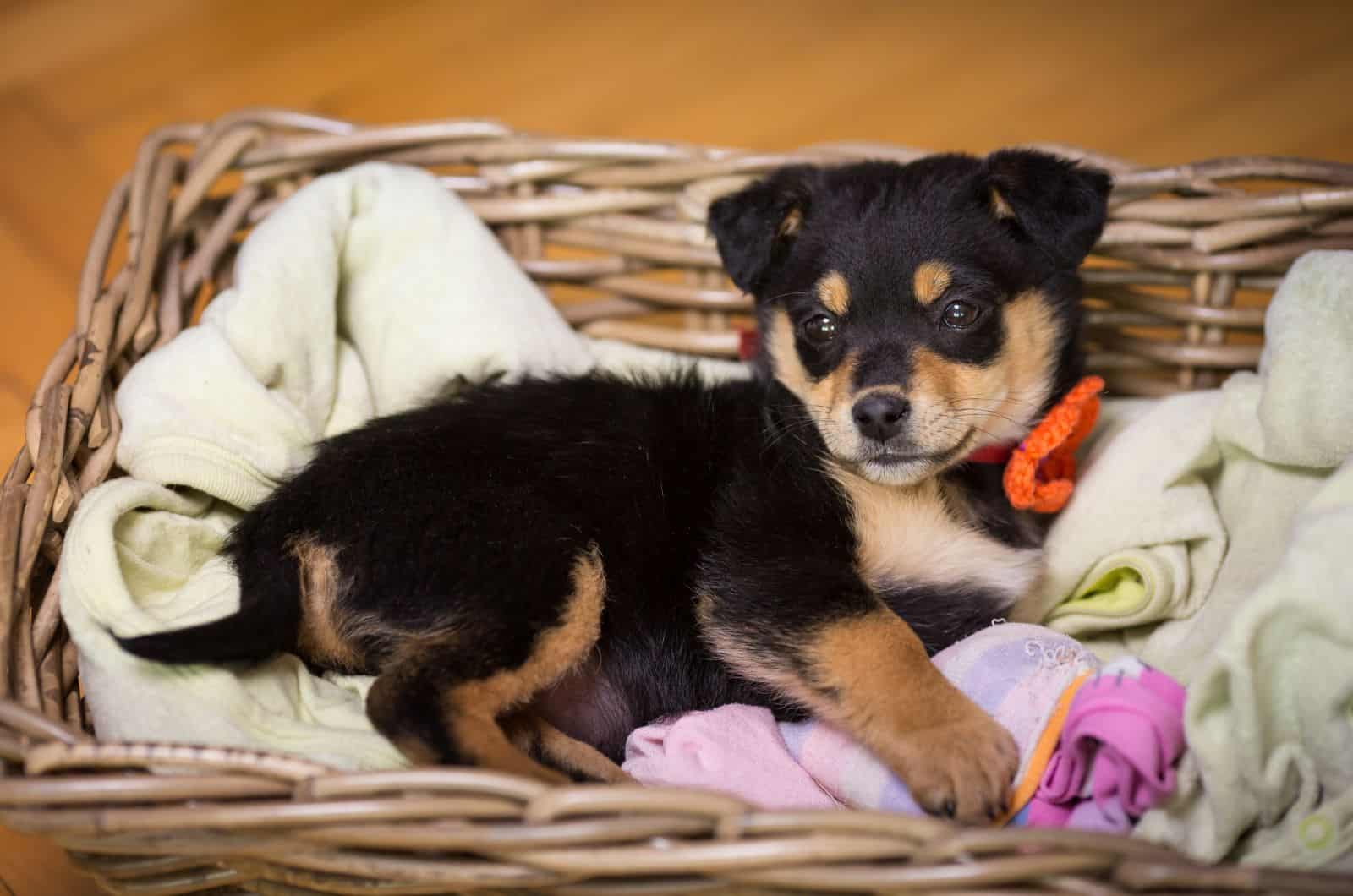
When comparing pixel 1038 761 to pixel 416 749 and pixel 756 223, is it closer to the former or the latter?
pixel 416 749

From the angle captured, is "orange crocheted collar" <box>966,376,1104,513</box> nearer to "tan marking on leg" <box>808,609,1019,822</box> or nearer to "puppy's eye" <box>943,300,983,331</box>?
"puppy's eye" <box>943,300,983,331</box>

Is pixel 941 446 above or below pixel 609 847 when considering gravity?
above

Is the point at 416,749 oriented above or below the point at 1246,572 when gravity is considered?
above

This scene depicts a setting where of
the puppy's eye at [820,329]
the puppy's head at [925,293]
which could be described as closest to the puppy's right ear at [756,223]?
the puppy's head at [925,293]

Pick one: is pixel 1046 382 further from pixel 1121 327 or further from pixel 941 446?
pixel 1121 327

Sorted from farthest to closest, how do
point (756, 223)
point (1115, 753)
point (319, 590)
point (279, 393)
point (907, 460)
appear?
point (279, 393) → point (756, 223) → point (907, 460) → point (319, 590) → point (1115, 753)

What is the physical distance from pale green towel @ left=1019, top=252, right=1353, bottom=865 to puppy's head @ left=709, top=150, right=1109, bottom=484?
347 millimetres

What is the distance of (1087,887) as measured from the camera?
5.50 feet

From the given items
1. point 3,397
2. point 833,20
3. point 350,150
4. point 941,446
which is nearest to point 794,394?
point 941,446

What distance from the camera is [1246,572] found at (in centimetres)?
264

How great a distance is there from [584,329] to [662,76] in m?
2.12

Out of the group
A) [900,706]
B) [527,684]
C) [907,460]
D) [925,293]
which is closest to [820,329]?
[925,293]

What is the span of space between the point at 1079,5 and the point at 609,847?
16.1 ft

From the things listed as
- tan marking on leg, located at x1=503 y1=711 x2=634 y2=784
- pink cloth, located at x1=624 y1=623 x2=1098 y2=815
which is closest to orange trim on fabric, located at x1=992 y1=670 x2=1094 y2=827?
pink cloth, located at x1=624 y1=623 x2=1098 y2=815
